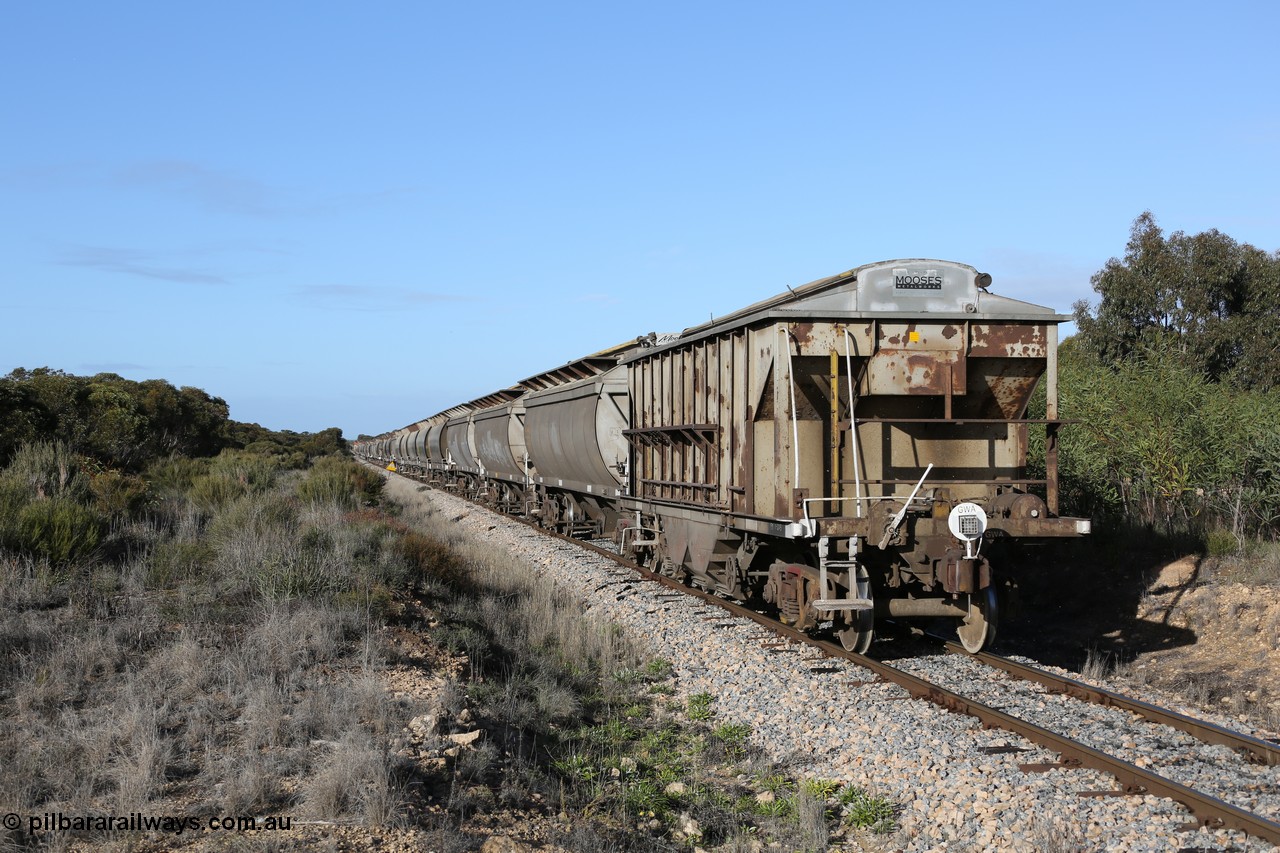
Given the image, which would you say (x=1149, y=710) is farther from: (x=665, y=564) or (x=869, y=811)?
(x=665, y=564)

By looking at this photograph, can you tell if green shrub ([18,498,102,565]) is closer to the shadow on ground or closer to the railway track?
the railway track

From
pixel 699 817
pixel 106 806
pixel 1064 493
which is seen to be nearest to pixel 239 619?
pixel 106 806

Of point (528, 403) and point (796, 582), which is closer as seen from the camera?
point (796, 582)

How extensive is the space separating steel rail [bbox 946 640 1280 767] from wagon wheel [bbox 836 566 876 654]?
1.17 meters

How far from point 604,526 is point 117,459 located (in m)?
12.4

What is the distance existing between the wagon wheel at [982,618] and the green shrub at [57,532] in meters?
9.25

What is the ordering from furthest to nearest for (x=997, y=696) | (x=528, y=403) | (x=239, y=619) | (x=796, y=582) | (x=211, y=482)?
(x=528, y=403), (x=211, y=482), (x=796, y=582), (x=239, y=619), (x=997, y=696)

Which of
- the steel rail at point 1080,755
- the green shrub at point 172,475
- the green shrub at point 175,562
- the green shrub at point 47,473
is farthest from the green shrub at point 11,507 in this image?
the steel rail at point 1080,755

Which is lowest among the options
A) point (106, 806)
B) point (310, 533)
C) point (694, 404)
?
point (106, 806)

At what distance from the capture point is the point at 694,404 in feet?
37.7

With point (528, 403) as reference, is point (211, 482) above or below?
below

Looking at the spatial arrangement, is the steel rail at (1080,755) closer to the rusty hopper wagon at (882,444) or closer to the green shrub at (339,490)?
the rusty hopper wagon at (882,444)

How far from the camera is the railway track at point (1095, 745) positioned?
538 centimetres

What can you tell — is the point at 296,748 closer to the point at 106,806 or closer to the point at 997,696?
the point at 106,806
